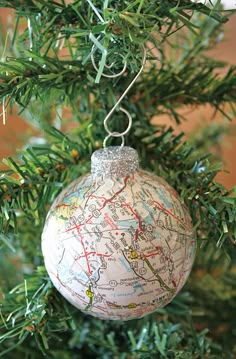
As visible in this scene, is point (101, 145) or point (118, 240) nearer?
point (118, 240)

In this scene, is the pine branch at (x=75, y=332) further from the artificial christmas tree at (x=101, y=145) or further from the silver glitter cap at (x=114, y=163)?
the silver glitter cap at (x=114, y=163)

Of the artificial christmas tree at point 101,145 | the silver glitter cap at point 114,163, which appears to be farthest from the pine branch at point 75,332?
the silver glitter cap at point 114,163

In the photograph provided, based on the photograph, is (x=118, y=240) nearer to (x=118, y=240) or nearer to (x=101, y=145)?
(x=118, y=240)

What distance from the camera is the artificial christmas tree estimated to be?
1.30 ft

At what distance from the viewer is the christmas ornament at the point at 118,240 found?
0.38 metres

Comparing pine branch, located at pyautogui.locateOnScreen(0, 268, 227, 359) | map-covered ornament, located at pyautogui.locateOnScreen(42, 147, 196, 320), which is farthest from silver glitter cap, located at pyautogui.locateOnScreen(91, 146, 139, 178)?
pine branch, located at pyautogui.locateOnScreen(0, 268, 227, 359)

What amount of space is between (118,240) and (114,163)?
0.06 m

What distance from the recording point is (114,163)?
41cm

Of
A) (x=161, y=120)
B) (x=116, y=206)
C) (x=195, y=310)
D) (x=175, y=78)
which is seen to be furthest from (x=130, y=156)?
(x=161, y=120)

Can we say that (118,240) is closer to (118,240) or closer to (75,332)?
(118,240)

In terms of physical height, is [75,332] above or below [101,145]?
below

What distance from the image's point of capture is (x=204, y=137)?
706 mm

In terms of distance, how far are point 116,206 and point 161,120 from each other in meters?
0.77

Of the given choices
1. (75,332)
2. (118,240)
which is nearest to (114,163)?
(118,240)
